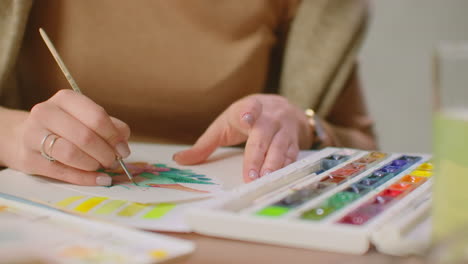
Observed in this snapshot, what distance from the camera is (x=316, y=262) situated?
15.2 inches

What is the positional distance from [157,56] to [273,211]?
0.51 m

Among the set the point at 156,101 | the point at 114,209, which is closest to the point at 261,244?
the point at 114,209

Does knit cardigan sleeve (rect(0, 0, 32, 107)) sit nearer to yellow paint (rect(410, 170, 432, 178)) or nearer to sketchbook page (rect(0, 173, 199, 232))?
sketchbook page (rect(0, 173, 199, 232))

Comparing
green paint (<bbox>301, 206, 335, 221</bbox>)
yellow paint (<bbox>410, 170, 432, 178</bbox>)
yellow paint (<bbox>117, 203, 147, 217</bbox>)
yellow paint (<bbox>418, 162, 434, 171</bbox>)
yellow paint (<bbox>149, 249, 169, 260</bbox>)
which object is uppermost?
yellow paint (<bbox>418, 162, 434, 171</bbox>)

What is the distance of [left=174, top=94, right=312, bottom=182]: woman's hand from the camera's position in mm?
605

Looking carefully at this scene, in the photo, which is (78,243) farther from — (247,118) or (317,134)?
(317,134)

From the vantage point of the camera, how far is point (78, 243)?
14.7 inches

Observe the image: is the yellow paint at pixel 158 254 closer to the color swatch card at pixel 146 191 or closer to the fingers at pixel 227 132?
the color swatch card at pixel 146 191

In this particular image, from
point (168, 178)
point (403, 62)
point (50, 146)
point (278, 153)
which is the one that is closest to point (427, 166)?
point (278, 153)

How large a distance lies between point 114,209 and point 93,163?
10 centimetres

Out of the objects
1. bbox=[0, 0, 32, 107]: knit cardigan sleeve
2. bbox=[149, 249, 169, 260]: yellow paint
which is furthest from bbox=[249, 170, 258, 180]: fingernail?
bbox=[0, 0, 32, 107]: knit cardigan sleeve

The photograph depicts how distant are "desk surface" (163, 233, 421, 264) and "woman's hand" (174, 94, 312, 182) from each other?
0.58 feet

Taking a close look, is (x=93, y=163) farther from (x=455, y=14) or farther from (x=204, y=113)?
(x=455, y=14)

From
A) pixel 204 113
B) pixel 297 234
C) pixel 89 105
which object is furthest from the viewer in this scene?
pixel 204 113
